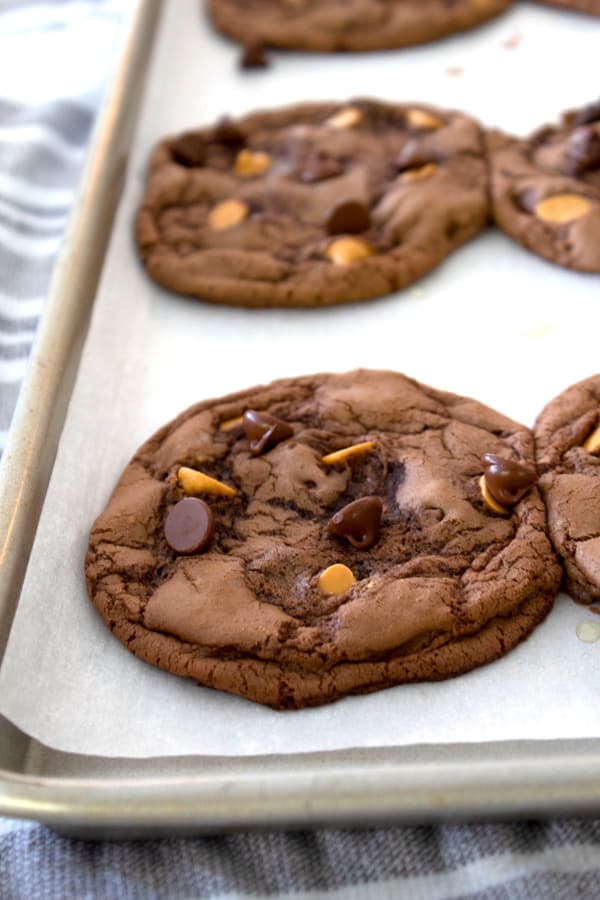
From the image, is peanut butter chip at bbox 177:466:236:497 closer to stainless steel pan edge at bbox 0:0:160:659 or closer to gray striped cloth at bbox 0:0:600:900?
stainless steel pan edge at bbox 0:0:160:659

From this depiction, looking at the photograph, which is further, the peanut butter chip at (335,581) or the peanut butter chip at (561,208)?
the peanut butter chip at (561,208)

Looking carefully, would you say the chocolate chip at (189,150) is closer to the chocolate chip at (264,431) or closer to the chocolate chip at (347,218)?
A: the chocolate chip at (347,218)

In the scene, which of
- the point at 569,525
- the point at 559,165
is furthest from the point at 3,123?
the point at 569,525

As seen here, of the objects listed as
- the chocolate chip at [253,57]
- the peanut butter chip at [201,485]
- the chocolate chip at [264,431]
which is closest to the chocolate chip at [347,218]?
the chocolate chip at [264,431]

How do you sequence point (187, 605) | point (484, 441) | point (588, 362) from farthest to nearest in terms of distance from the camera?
point (588, 362) < point (484, 441) < point (187, 605)

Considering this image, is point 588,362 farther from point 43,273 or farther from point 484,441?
point 43,273

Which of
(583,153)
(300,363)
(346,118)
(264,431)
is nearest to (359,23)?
(346,118)

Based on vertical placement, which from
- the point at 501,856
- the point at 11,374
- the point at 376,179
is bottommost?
the point at 501,856
